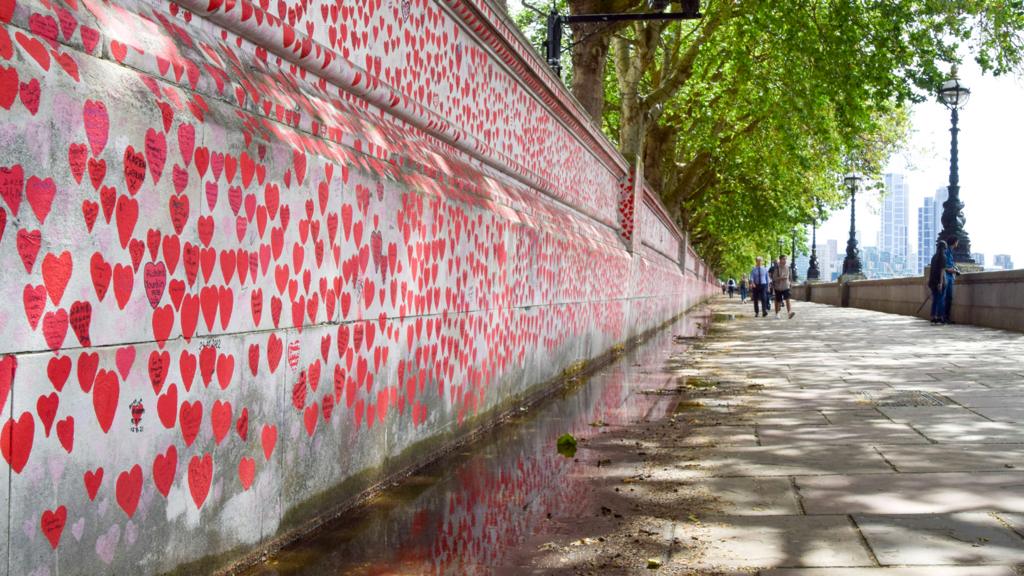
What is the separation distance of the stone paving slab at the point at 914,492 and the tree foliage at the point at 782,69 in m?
12.4

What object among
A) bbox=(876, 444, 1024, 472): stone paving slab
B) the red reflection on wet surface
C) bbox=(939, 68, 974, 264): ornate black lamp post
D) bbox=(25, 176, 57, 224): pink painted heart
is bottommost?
the red reflection on wet surface

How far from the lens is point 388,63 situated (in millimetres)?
5043

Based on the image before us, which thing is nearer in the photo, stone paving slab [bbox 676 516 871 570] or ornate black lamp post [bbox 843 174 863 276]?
stone paving slab [bbox 676 516 871 570]

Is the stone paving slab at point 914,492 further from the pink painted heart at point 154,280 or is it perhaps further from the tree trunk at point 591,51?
the tree trunk at point 591,51

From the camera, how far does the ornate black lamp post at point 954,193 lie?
22484 mm

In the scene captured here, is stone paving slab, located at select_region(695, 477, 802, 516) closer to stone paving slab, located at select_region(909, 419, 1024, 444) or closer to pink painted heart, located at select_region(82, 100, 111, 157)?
stone paving slab, located at select_region(909, 419, 1024, 444)

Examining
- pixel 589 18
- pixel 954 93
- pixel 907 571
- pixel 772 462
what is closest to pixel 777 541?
pixel 907 571

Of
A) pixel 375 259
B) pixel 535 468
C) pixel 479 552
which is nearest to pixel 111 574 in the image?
pixel 479 552

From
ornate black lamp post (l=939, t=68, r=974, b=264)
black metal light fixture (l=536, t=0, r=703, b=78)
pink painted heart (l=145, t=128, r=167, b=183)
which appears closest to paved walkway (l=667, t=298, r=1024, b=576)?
pink painted heart (l=145, t=128, r=167, b=183)

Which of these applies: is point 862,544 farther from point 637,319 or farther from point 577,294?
point 637,319

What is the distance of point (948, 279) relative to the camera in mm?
21156

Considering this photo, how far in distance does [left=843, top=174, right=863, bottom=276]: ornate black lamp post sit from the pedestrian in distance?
16.6 metres

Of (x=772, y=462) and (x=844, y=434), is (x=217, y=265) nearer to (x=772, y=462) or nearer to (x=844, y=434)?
(x=772, y=462)

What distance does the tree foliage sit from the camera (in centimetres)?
1703
